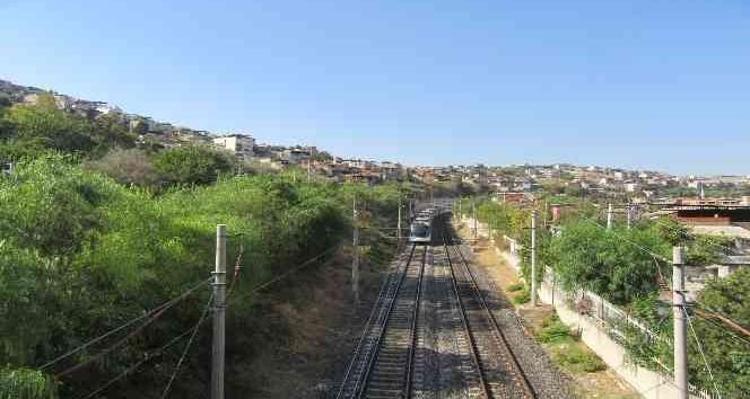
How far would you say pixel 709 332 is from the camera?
572 inches

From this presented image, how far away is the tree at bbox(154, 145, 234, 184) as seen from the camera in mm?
46438

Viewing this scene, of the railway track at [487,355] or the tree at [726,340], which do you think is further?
the railway track at [487,355]

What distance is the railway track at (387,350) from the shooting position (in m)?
18.8

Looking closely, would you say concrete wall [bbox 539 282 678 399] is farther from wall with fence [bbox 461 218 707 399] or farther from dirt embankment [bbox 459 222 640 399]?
dirt embankment [bbox 459 222 640 399]

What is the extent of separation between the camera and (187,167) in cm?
4731

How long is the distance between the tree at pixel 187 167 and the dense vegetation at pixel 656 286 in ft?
76.1

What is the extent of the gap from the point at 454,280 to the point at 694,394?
89.2 feet

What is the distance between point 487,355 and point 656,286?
6.07 m

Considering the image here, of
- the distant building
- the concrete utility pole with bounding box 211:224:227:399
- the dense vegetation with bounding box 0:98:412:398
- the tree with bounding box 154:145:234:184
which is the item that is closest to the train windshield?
the tree with bounding box 154:145:234:184

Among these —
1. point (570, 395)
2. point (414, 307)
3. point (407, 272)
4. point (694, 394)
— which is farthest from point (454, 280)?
point (694, 394)

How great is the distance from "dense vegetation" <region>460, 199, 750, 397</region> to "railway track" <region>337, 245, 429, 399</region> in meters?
6.48

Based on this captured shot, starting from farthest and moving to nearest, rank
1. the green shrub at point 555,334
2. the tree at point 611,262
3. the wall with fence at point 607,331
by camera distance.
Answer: the green shrub at point 555,334 < the tree at point 611,262 < the wall with fence at point 607,331

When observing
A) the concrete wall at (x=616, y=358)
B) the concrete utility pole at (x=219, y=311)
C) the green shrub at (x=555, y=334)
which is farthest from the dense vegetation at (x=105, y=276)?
the concrete wall at (x=616, y=358)

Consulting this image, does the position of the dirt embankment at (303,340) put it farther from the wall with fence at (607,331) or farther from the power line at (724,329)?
the power line at (724,329)
